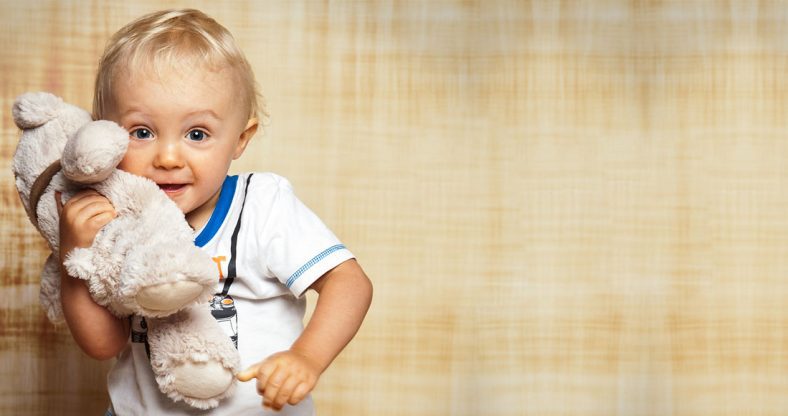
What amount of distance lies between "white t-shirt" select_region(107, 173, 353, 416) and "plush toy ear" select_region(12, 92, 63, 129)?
0.59 ft

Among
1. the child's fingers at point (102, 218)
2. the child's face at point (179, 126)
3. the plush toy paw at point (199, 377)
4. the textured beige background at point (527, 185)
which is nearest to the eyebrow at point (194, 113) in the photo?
the child's face at point (179, 126)

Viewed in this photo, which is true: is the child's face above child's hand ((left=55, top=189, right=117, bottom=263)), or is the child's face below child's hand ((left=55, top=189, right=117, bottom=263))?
above

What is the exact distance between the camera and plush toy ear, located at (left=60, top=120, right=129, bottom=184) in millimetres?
899

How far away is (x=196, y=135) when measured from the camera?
1.00 meters

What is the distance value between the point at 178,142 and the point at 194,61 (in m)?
0.08

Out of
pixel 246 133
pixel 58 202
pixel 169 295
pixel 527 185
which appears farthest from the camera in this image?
pixel 527 185

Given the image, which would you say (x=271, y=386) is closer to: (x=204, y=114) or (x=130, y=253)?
(x=130, y=253)

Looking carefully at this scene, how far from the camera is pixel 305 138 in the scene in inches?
60.6

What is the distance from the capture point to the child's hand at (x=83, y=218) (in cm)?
91

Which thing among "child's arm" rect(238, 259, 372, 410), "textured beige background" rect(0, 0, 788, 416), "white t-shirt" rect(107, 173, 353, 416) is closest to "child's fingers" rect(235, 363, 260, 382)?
"child's arm" rect(238, 259, 372, 410)

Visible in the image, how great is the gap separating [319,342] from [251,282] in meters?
0.12

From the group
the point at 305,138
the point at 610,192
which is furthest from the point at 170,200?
the point at 610,192

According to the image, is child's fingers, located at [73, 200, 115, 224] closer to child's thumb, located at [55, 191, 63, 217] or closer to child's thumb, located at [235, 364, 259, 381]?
child's thumb, located at [55, 191, 63, 217]

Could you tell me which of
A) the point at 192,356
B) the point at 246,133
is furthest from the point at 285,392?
the point at 246,133
